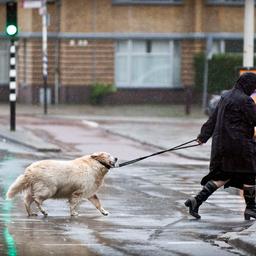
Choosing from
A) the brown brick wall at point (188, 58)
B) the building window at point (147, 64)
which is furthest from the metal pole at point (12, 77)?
the brown brick wall at point (188, 58)

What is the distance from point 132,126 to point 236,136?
19.6 meters

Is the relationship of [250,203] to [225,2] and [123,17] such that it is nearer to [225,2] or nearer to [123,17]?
[123,17]

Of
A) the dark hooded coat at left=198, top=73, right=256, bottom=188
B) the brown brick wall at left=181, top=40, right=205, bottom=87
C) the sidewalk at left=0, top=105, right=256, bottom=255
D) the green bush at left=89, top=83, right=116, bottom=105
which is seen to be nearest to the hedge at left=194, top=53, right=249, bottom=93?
the brown brick wall at left=181, top=40, right=205, bottom=87

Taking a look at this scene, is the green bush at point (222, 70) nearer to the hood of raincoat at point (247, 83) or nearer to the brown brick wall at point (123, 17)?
the brown brick wall at point (123, 17)

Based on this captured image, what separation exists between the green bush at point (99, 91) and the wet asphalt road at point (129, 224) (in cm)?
2419

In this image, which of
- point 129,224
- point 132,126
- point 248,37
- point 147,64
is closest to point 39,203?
point 129,224

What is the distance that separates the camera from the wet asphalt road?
10344 mm

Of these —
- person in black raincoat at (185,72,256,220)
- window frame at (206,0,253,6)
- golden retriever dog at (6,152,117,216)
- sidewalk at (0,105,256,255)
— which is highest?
window frame at (206,0,253,6)

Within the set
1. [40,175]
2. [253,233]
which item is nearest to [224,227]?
[253,233]

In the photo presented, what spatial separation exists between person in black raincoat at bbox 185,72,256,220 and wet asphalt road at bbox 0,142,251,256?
1.65ft

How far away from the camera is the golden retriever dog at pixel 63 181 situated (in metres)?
12.7

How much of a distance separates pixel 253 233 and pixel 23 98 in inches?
1316

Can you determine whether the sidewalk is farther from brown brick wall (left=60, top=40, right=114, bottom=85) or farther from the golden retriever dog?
the golden retriever dog

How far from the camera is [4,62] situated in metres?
44.8
